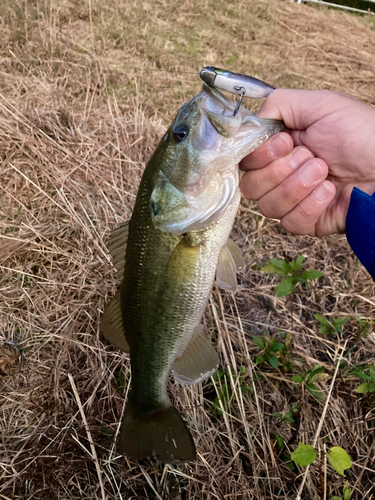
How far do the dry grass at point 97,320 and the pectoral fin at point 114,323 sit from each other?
570 millimetres

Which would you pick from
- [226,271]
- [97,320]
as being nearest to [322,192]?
[226,271]

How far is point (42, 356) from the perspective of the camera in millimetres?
2557

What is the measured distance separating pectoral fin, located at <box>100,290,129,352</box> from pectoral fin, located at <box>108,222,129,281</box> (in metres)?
0.18

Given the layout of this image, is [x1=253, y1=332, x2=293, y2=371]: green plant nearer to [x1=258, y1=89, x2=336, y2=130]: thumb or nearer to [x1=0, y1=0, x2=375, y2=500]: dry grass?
[x1=0, y1=0, x2=375, y2=500]: dry grass

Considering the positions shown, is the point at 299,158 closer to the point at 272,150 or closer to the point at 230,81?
the point at 272,150

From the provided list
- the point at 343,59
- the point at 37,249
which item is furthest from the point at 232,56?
the point at 37,249

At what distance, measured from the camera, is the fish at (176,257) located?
1.43m

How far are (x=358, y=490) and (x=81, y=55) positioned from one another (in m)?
5.72

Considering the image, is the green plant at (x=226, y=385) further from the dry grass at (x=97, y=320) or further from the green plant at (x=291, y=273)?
the green plant at (x=291, y=273)

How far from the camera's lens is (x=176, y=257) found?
1597 millimetres

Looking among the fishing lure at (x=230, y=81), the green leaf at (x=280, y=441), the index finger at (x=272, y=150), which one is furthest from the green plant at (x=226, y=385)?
the fishing lure at (x=230, y=81)

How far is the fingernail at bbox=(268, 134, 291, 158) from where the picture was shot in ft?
5.30

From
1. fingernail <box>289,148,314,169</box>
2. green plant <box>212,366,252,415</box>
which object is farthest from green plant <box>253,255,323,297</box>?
fingernail <box>289,148,314,169</box>

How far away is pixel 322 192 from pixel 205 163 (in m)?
0.68
